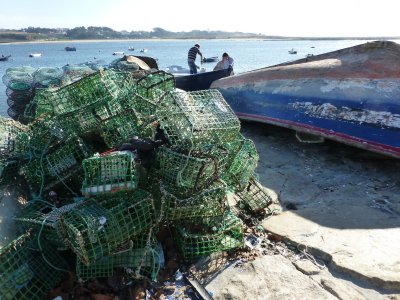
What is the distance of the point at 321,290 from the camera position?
10.4 ft

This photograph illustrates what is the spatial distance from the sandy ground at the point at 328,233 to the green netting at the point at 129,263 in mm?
576

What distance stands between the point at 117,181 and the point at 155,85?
2218 millimetres

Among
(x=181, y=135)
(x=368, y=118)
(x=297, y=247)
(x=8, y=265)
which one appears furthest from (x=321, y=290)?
(x=368, y=118)

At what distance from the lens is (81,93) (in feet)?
14.1

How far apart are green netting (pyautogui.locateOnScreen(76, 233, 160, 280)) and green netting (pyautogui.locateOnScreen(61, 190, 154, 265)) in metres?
0.12

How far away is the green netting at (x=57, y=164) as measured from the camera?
375 cm

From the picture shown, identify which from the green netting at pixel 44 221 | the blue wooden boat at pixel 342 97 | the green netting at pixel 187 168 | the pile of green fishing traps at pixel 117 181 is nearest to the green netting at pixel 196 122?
the pile of green fishing traps at pixel 117 181

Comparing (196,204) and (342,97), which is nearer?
(196,204)

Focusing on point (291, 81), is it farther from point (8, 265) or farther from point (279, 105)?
point (8, 265)

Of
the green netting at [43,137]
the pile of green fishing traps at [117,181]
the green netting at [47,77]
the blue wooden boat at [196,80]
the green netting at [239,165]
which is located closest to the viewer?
the pile of green fishing traps at [117,181]

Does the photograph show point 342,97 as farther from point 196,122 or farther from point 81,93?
point 81,93

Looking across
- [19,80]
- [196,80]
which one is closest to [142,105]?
[19,80]

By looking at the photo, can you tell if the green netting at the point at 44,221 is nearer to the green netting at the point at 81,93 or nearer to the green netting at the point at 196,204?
the green netting at the point at 196,204

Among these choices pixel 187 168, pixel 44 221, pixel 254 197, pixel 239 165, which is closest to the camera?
pixel 44 221
